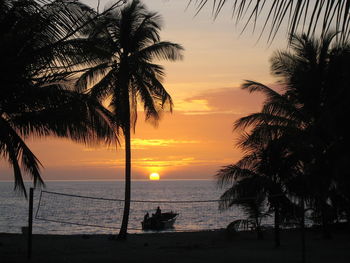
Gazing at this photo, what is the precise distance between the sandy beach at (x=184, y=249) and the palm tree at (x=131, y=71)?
2.90m

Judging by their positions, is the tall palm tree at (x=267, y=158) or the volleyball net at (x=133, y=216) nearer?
the tall palm tree at (x=267, y=158)

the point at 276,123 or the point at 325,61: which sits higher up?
the point at 325,61

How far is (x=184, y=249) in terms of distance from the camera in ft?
57.6

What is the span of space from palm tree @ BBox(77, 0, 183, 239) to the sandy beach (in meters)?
2.90

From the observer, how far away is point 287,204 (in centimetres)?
1886

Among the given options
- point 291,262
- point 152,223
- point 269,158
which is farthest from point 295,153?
point 152,223

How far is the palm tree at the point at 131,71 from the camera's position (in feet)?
69.3

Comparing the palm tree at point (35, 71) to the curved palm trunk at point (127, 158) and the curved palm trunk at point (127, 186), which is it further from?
A: the curved palm trunk at point (127, 186)

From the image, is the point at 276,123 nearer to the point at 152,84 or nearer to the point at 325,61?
the point at 325,61

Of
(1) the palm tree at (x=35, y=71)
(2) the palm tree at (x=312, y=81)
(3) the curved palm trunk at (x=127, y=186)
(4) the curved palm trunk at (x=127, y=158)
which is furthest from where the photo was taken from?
(3) the curved palm trunk at (x=127, y=186)

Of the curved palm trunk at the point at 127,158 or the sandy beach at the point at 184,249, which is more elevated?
the curved palm trunk at the point at 127,158

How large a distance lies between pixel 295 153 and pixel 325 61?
412cm

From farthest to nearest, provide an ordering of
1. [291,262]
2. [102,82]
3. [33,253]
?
[102,82]
[33,253]
[291,262]

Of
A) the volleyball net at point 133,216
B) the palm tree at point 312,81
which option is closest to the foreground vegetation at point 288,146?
the palm tree at point 312,81
